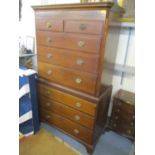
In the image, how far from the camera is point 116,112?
1.92m

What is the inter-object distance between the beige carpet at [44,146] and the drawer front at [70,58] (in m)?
1.02

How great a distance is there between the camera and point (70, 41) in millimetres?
1486

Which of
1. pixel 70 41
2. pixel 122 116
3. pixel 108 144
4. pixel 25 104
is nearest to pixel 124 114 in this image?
pixel 122 116

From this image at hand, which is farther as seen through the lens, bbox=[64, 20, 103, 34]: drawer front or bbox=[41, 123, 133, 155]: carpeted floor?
bbox=[41, 123, 133, 155]: carpeted floor

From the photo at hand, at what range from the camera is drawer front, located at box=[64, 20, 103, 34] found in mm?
1280

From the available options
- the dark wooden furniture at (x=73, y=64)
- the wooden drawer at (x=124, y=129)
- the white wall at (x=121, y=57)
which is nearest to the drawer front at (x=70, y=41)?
the dark wooden furniture at (x=73, y=64)

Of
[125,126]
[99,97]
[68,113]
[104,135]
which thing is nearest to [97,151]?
[104,135]

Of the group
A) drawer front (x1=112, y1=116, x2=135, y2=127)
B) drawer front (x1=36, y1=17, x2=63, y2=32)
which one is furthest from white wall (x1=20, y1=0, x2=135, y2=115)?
drawer front (x1=36, y1=17, x2=63, y2=32)

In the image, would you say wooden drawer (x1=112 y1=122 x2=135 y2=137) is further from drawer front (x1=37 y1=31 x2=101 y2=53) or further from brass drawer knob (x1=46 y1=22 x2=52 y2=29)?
brass drawer knob (x1=46 y1=22 x2=52 y2=29)

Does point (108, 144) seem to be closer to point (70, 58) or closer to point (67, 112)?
point (67, 112)

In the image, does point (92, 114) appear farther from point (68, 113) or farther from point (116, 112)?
point (116, 112)

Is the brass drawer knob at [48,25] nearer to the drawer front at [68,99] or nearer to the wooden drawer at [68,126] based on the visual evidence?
the drawer front at [68,99]

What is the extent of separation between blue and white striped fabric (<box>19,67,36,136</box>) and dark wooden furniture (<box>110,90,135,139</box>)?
1.11 m

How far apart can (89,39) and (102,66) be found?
281 millimetres
